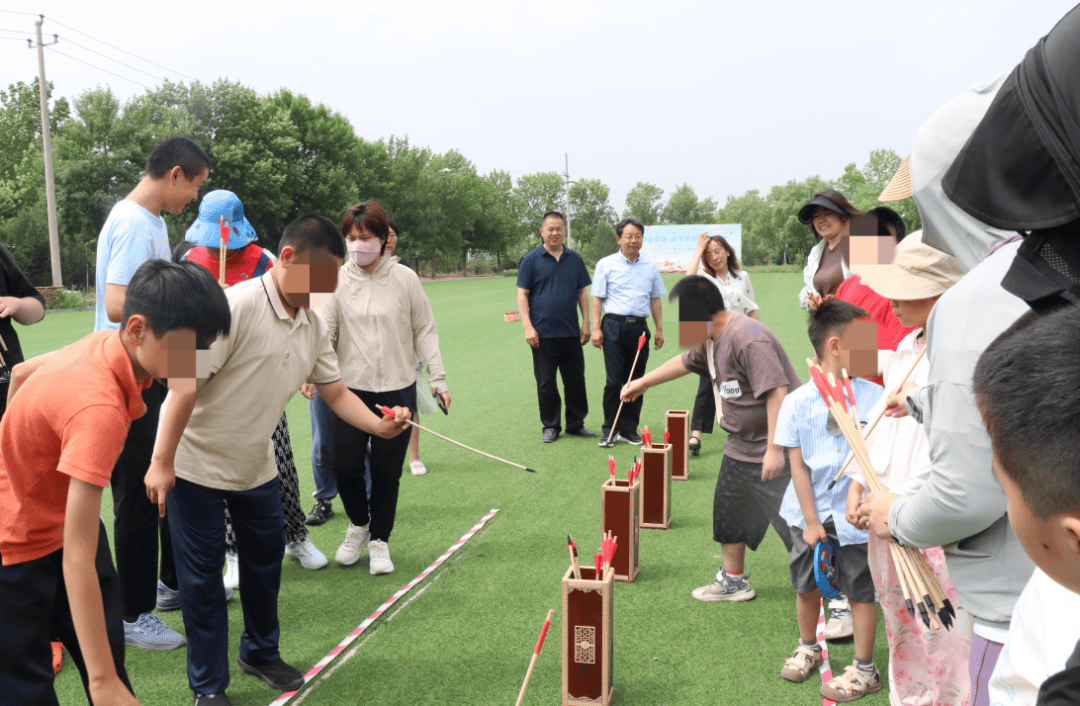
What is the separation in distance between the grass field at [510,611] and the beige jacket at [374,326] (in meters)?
1.08

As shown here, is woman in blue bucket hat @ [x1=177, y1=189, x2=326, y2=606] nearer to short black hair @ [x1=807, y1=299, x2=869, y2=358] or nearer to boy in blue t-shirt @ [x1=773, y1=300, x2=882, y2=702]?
boy in blue t-shirt @ [x1=773, y1=300, x2=882, y2=702]

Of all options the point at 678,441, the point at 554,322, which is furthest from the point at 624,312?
the point at 678,441

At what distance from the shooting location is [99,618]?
2.00m

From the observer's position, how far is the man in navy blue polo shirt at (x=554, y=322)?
→ 7535mm

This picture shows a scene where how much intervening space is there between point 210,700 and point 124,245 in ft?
6.43

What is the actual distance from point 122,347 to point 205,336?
225 mm

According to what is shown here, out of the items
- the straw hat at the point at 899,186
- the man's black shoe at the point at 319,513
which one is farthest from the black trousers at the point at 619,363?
the straw hat at the point at 899,186

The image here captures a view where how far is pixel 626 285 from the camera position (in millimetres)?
7523

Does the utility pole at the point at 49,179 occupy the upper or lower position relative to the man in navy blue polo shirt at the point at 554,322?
upper

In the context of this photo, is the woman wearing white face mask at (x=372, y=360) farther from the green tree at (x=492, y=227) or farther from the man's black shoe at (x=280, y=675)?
the green tree at (x=492, y=227)

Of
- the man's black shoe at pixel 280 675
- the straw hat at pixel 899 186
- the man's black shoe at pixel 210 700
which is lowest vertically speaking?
the man's black shoe at pixel 280 675

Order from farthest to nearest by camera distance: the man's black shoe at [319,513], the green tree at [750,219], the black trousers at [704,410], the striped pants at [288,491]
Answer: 1. the green tree at [750,219]
2. the black trousers at [704,410]
3. the man's black shoe at [319,513]
4. the striped pants at [288,491]

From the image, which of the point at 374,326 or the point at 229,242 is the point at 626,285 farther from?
the point at 229,242

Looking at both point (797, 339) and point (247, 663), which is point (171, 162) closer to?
point (247, 663)
